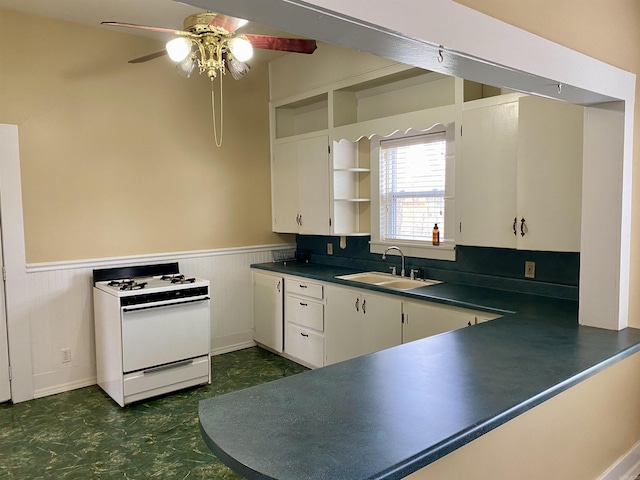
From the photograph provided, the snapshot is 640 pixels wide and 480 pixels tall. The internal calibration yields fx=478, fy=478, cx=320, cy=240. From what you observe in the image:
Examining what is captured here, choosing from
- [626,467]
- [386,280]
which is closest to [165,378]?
[386,280]

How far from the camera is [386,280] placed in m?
4.05

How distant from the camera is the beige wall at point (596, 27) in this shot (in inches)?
66.6

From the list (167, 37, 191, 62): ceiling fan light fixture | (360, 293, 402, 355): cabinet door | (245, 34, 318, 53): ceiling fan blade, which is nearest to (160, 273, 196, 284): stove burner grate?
(360, 293, 402, 355): cabinet door

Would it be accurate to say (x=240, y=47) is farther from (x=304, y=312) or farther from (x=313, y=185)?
(x=304, y=312)

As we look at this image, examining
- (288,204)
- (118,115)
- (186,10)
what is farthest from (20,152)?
(288,204)

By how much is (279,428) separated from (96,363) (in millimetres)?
3234

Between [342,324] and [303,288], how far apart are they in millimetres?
576

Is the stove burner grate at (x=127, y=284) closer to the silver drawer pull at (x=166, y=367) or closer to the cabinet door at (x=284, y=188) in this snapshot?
the silver drawer pull at (x=166, y=367)

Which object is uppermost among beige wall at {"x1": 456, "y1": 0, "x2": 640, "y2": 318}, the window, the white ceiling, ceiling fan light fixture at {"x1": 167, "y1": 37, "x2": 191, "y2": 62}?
the white ceiling

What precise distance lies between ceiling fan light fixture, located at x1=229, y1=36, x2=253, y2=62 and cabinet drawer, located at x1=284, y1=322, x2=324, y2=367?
235cm

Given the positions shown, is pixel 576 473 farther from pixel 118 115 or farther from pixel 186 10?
pixel 118 115

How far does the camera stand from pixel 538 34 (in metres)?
1.78

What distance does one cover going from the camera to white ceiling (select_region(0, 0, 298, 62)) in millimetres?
3449

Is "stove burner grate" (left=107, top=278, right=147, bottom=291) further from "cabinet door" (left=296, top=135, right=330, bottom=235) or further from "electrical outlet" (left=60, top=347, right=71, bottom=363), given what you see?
"cabinet door" (left=296, top=135, right=330, bottom=235)
